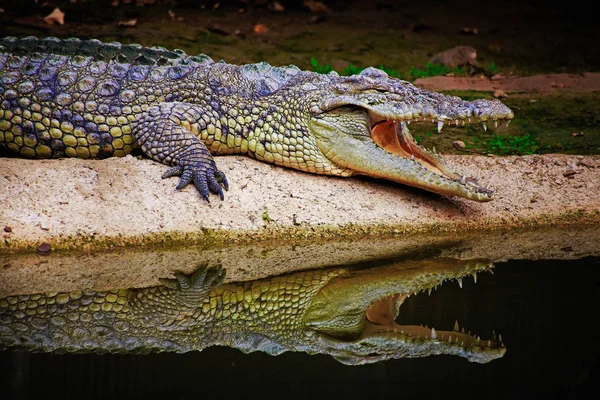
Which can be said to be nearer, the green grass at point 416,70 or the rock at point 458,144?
the rock at point 458,144

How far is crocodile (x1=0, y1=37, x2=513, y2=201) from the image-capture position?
672cm

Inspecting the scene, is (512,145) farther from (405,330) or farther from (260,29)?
(260,29)

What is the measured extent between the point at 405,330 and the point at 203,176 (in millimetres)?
2218

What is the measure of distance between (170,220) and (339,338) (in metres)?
1.82

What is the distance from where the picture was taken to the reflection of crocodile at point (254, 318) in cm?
475

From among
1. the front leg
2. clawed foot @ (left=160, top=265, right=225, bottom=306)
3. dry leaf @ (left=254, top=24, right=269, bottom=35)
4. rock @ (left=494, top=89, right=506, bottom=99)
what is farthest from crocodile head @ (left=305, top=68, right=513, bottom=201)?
dry leaf @ (left=254, top=24, right=269, bottom=35)

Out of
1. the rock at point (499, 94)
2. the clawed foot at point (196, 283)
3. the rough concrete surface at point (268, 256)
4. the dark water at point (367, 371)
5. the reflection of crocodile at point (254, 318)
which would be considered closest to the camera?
the dark water at point (367, 371)

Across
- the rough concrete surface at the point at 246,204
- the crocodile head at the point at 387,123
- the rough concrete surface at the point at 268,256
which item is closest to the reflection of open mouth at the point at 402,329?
the rough concrete surface at the point at 268,256

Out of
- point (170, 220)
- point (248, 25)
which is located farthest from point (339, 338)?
point (248, 25)

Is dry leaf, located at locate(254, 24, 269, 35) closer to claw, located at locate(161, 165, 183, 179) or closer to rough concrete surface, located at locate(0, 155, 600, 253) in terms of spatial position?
rough concrete surface, located at locate(0, 155, 600, 253)

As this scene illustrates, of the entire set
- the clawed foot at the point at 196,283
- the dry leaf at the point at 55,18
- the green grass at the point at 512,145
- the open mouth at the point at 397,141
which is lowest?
the dry leaf at the point at 55,18

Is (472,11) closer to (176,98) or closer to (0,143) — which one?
(176,98)

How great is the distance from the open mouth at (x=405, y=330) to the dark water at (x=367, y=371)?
0.07 m

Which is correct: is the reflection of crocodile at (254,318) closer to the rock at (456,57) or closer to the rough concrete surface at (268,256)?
the rough concrete surface at (268,256)
